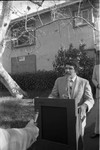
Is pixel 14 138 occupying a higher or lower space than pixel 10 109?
higher

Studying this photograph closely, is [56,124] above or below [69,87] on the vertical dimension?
below

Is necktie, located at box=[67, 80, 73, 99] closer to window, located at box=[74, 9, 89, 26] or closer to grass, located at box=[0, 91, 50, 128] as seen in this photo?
grass, located at box=[0, 91, 50, 128]

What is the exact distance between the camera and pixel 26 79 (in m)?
13.2

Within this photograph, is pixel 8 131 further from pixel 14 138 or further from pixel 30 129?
pixel 30 129

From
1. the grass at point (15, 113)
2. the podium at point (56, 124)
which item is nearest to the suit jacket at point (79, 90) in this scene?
the podium at point (56, 124)

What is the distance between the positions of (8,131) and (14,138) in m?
0.08

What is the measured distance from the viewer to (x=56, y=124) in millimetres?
2479

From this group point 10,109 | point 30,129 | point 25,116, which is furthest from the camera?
point 10,109

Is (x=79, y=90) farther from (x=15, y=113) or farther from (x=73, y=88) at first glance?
(x=15, y=113)

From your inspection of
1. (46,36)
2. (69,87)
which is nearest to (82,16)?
(46,36)

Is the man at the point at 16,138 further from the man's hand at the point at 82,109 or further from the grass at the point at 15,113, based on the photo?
the grass at the point at 15,113

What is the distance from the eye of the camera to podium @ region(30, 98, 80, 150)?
232 cm

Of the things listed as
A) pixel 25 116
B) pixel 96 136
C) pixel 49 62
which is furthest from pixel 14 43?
pixel 96 136

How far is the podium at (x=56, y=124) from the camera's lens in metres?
2.32
